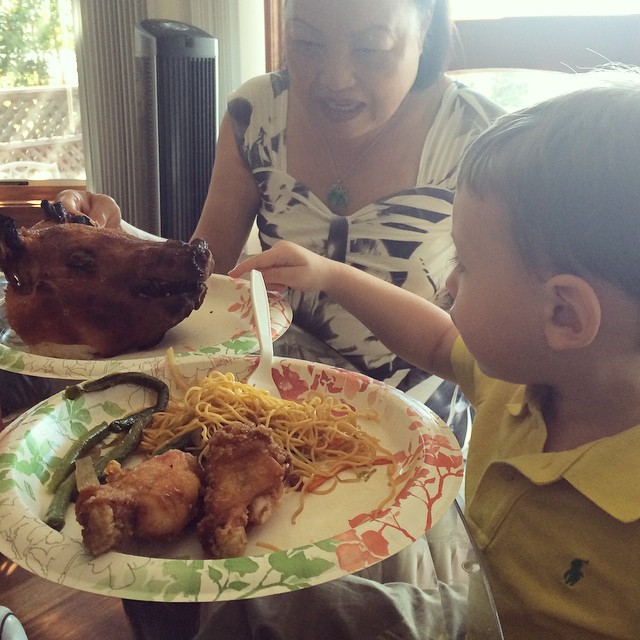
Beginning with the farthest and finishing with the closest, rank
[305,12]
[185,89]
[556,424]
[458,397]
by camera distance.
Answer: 1. [185,89]
2. [458,397]
3. [305,12]
4. [556,424]

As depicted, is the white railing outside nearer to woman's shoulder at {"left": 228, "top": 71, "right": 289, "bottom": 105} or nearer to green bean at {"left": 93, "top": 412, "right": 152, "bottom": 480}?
woman's shoulder at {"left": 228, "top": 71, "right": 289, "bottom": 105}

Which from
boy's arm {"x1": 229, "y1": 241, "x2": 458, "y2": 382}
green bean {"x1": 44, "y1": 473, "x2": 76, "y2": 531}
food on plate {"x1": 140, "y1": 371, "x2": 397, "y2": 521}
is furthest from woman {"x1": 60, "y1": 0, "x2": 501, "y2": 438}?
green bean {"x1": 44, "y1": 473, "x2": 76, "y2": 531}

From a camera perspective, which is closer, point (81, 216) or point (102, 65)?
point (81, 216)

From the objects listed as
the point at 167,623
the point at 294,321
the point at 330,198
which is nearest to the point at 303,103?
the point at 330,198

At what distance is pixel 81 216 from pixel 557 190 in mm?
771

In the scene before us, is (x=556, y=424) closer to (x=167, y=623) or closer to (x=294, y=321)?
(x=167, y=623)

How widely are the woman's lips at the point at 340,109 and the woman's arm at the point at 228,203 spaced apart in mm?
329

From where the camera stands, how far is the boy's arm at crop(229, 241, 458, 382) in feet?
3.41

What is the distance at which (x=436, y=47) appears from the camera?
1291mm

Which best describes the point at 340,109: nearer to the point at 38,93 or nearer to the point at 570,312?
the point at 570,312

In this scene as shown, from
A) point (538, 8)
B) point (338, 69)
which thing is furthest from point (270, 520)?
point (538, 8)

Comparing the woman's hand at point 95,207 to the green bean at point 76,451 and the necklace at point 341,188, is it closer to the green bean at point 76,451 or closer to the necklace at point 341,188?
the necklace at point 341,188

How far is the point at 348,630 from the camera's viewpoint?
53 centimetres

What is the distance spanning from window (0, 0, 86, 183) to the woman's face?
2303mm
